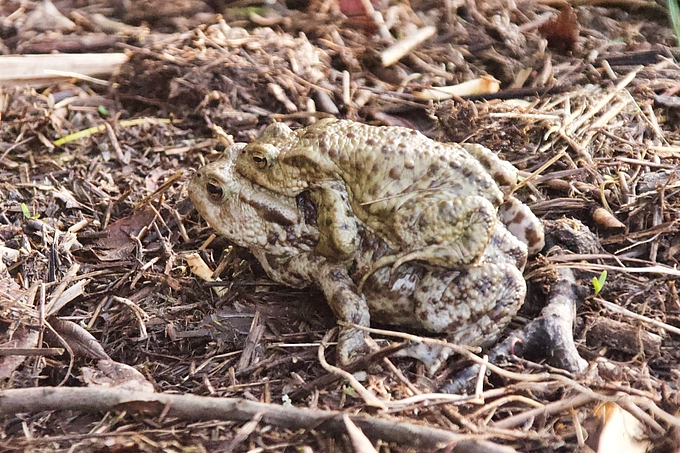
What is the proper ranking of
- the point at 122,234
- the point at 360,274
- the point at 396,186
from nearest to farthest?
the point at 396,186, the point at 360,274, the point at 122,234

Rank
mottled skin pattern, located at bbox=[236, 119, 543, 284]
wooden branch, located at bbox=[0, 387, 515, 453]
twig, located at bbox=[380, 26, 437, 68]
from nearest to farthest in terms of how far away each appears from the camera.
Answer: wooden branch, located at bbox=[0, 387, 515, 453] < mottled skin pattern, located at bbox=[236, 119, 543, 284] < twig, located at bbox=[380, 26, 437, 68]

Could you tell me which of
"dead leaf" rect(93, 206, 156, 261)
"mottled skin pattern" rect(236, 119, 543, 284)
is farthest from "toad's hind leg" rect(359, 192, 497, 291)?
"dead leaf" rect(93, 206, 156, 261)

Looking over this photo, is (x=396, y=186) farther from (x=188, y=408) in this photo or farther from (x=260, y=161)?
(x=188, y=408)

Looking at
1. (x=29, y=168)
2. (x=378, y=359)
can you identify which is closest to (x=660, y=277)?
(x=378, y=359)

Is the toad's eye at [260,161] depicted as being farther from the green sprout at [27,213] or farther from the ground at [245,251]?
the green sprout at [27,213]

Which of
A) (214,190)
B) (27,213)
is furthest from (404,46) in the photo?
(27,213)

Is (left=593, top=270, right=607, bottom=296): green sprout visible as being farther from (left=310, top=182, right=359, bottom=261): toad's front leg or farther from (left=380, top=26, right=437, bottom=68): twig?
(left=380, top=26, right=437, bottom=68): twig
